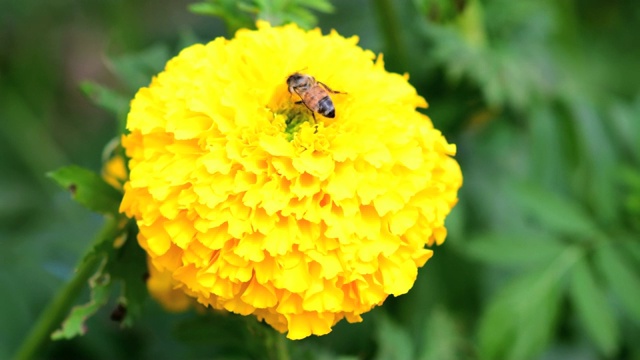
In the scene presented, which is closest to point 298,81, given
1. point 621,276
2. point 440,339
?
point 440,339

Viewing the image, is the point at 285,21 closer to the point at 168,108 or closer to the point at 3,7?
the point at 168,108

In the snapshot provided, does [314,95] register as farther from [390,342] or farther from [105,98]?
[390,342]

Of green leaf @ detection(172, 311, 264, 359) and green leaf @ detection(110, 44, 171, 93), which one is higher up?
green leaf @ detection(110, 44, 171, 93)

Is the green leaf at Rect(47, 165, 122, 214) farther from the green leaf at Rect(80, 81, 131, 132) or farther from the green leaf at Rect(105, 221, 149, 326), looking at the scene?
the green leaf at Rect(80, 81, 131, 132)

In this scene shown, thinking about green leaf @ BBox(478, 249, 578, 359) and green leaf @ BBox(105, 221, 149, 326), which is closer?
green leaf @ BBox(105, 221, 149, 326)

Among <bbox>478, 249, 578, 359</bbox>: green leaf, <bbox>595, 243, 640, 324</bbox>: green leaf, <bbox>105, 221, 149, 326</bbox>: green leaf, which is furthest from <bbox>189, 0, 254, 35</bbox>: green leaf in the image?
<bbox>595, 243, 640, 324</bbox>: green leaf

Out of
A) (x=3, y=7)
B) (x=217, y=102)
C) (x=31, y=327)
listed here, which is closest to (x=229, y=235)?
(x=217, y=102)
